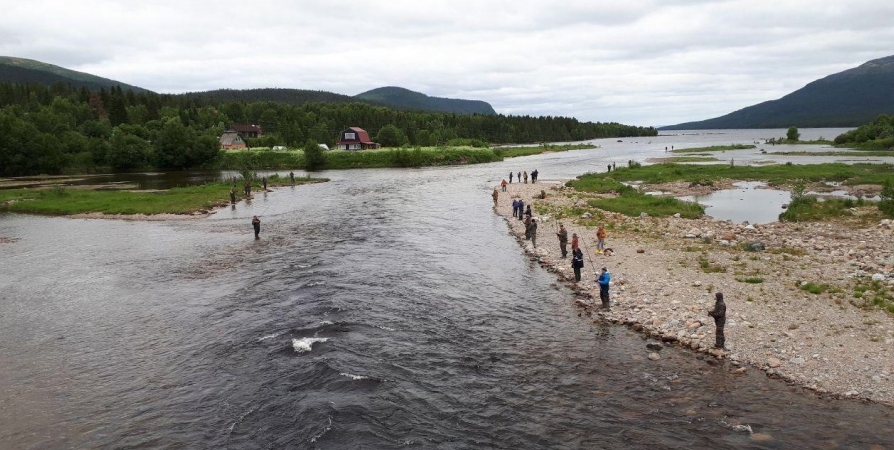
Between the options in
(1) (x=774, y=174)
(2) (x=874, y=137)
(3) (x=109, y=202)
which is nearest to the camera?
(3) (x=109, y=202)

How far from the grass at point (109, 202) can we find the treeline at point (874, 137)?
478ft

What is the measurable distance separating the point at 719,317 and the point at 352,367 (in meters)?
13.5

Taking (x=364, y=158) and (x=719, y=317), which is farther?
(x=364, y=158)

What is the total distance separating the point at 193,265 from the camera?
112ft

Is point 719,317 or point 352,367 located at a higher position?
point 719,317

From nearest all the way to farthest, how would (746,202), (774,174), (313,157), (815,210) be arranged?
(815,210) < (746,202) < (774,174) < (313,157)

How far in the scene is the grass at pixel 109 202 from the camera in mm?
57031

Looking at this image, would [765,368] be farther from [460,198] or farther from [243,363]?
[460,198]

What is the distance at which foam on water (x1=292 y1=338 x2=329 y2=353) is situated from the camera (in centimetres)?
2012

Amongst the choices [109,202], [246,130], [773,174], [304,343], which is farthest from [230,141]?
A: [304,343]

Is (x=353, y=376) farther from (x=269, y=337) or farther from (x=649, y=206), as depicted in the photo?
(x=649, y=206)

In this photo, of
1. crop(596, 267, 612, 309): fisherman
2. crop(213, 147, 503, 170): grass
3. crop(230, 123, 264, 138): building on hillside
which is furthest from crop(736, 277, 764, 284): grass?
crop(230, 123, 264, 138): building on hillside

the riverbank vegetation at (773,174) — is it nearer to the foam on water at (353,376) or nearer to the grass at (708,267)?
the grass at (708,267)

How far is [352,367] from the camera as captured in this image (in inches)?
729
